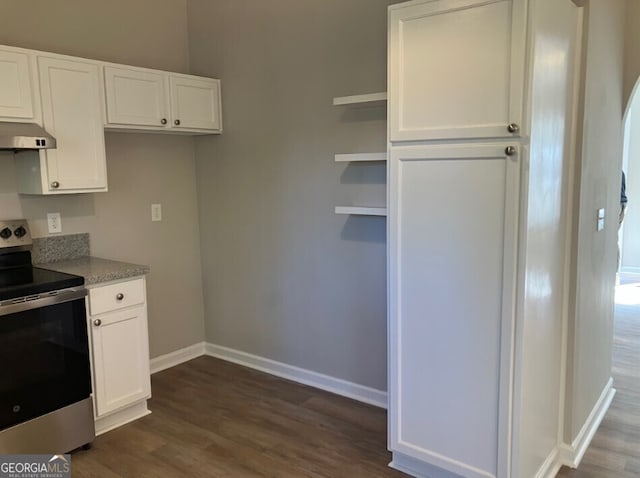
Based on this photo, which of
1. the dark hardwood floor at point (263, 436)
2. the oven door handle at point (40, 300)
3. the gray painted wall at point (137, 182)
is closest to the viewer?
the oven door handle at point (40, 300)

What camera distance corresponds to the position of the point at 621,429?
2896mm

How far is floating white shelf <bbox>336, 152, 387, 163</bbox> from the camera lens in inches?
109

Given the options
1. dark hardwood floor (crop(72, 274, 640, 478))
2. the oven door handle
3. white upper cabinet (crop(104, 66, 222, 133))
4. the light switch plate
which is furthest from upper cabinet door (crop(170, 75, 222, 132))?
the light switch plate

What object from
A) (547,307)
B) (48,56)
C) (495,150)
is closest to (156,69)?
(48,56)

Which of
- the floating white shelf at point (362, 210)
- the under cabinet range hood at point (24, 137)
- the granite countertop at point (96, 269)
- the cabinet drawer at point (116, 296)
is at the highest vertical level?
the under cabinet range hood at point (24, 137)

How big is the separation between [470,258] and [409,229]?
295mm

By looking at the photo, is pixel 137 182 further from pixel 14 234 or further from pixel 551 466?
pixel 551 466

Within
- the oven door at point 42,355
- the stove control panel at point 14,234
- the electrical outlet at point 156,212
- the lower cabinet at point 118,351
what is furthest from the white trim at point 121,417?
the electrical outlet at point 156,212

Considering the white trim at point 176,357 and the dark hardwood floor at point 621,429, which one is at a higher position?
the white trim at point 176,357

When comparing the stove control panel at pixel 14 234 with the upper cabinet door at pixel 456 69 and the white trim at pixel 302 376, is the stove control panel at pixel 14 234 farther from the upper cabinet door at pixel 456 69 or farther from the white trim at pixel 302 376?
the upper cabinet door at pixel 456 69

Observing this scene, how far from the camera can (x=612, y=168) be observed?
293 centimetres

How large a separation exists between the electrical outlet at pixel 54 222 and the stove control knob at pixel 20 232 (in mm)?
168

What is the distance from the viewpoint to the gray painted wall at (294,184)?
3.09 metres

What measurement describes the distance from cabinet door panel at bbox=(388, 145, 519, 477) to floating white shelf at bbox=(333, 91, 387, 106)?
22.7 inches
